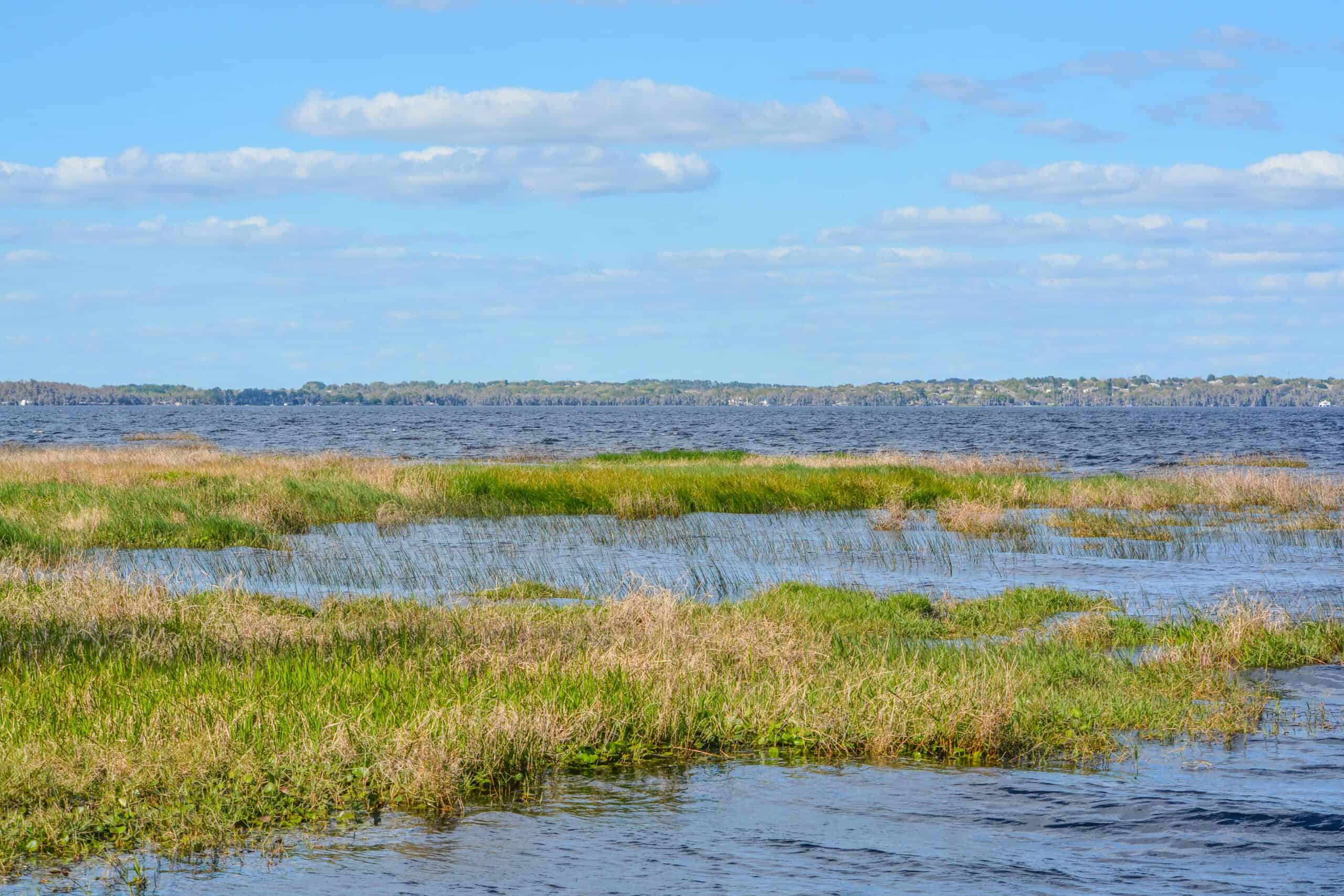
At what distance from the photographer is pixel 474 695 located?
35.1 feet

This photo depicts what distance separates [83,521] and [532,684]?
18695mm

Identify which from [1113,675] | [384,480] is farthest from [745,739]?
[384,480]

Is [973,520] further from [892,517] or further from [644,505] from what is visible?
[644,505]

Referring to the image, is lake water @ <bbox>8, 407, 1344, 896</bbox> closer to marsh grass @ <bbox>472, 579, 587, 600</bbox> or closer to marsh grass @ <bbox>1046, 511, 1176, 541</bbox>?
marsh grass @ <bbox>472, 579, 587, 600</bbox>

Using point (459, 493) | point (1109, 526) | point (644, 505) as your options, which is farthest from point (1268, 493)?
point (459, 493)

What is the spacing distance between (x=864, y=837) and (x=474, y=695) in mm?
3853

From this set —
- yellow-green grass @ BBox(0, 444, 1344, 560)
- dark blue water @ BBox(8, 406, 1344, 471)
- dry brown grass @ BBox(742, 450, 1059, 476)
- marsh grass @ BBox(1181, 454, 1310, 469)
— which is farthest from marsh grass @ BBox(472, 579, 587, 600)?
marsh grass @ BBox(1181, 454, 1310, 469)

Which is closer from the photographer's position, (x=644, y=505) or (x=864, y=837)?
(x=864, y=837)

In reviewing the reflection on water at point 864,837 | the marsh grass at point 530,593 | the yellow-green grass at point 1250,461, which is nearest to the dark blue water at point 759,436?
the yellow-green grass at point 1250,461

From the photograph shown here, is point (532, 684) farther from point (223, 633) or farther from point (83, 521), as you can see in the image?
point (83, 521)

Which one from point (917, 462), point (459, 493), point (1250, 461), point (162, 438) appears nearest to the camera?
point (459, 493)

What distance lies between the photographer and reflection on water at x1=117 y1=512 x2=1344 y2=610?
2088 centimetres

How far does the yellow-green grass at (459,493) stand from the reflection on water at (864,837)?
18.8 metres

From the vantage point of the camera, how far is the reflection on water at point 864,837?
7.62 meters
